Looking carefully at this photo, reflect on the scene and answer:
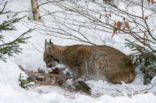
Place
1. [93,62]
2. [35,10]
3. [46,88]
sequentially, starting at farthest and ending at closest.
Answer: [35,10], [93,62], [46,88]

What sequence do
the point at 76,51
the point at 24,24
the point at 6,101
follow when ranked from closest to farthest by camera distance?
the point at 6,101 < the point at 76,51 < the point at 24,24

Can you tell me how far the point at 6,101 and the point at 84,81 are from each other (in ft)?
9.05

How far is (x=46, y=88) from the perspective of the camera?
609cm

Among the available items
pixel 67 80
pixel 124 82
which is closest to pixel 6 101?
pixel 67 80

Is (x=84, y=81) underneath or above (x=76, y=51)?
underneath

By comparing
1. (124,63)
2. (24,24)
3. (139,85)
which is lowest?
(139,85)

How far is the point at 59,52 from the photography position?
7836 mm

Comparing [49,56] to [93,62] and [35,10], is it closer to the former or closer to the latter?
[93,62]

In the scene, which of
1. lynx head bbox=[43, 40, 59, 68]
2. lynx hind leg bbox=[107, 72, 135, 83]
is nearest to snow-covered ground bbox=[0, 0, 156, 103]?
lynx hind leg bbox=[107, 72, 135, 83]

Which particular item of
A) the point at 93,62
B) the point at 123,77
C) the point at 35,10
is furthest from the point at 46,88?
the point at 35,10

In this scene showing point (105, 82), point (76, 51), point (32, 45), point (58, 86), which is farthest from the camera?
point (32, 45)

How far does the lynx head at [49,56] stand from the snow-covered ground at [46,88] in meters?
0.29

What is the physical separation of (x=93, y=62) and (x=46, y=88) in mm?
1659

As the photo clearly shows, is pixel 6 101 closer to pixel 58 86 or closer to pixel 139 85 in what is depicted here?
pixel 58 86
